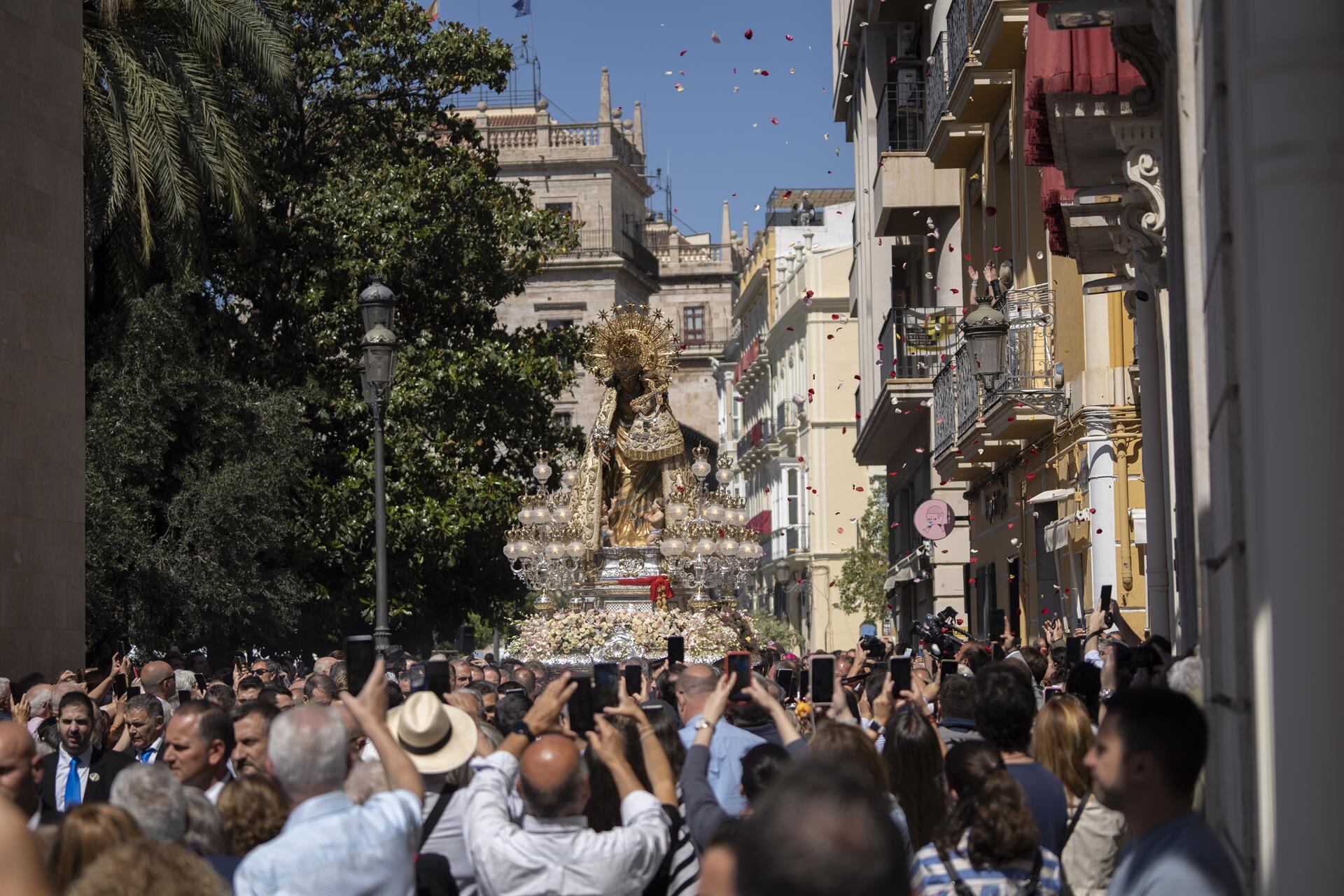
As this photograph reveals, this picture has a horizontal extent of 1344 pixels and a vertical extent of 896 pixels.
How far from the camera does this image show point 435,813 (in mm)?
6203

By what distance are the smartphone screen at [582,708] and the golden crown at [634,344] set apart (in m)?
18.7

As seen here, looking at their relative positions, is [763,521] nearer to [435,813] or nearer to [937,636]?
[937,636]

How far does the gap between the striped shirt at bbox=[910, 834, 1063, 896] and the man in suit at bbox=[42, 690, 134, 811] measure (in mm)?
4595

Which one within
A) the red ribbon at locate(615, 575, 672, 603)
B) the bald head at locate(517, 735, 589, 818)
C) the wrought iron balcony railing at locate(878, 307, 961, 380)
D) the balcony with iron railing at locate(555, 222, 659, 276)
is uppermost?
the balcony with iron railing at locate(555, 222, 659, 276)

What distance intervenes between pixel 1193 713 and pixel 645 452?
2040cm

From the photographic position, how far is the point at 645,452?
981 inches

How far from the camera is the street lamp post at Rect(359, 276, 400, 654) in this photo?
1616 cm

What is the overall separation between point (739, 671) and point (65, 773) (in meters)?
3.69

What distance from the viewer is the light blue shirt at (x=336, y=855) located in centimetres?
482

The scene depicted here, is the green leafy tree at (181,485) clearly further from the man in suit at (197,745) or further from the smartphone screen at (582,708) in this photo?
the smartphone screen at (582,708)

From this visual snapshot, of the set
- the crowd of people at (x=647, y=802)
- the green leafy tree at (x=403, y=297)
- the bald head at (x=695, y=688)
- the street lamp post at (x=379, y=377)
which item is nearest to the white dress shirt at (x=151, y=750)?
the crowd of people at (x=647, y=802)

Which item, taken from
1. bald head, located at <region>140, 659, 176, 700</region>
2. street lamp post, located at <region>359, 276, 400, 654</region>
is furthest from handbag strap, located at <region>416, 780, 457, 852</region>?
street lamp post, located at <region>359, 276, 400, 654</region>

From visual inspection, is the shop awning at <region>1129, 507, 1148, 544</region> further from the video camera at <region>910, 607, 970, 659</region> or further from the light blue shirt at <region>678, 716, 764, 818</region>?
the light blue shirt at <region>678, 716, 764, 818</region>

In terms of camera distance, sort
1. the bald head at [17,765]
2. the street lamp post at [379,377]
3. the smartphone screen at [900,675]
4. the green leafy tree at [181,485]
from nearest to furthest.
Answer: the bald head at [17,765] → the smartphone screen at [900,675] → the street lamp post at [379,377] → the green leafy tree at [181,485]
